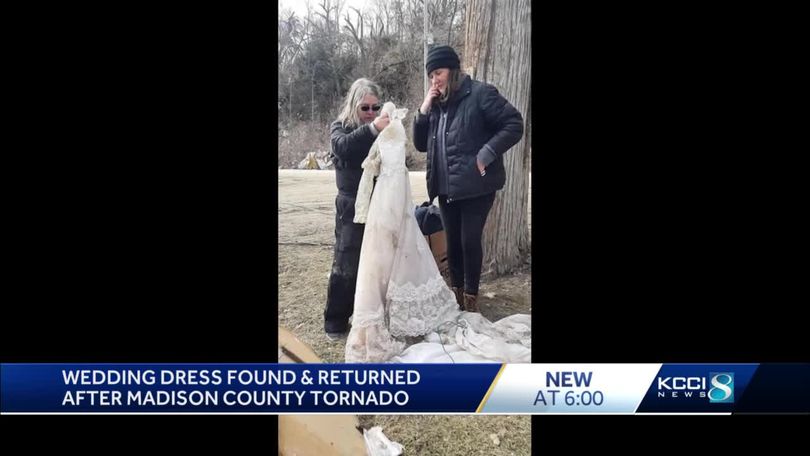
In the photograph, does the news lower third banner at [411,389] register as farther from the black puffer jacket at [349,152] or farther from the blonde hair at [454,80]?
the blonde hair at [454,80]

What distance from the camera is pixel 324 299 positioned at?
2.98 m

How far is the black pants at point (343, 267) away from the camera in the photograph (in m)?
2.97

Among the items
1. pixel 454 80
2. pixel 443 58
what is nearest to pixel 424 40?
pixel 443 58

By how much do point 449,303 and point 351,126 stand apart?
1.09m

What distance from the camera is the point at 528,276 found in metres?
2.98

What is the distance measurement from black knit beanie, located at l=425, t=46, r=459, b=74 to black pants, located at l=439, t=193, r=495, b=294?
70cm

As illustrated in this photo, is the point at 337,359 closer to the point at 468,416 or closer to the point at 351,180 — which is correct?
the point at 468,416

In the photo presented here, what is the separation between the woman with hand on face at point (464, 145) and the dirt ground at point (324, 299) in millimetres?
113

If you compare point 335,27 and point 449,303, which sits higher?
point 335,27

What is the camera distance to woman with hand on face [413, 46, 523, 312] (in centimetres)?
290
